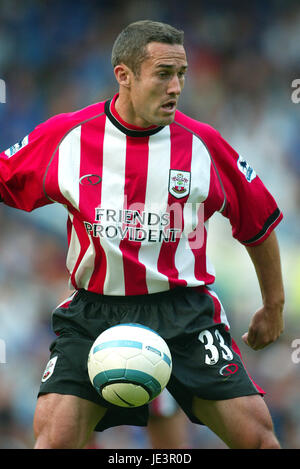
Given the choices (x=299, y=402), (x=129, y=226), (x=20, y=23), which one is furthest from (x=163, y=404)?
(x=20, y=23)

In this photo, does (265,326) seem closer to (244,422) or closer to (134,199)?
(244,422)

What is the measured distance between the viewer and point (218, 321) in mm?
3668

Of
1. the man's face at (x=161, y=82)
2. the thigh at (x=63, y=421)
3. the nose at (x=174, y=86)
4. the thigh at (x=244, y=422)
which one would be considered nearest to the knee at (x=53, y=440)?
the thigh at (x=63, y=421)

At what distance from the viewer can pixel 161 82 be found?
3.49 meters

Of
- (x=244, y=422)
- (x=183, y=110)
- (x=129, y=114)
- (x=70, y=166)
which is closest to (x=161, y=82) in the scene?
(x=129, y=114)

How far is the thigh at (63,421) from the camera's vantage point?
3.19 metres

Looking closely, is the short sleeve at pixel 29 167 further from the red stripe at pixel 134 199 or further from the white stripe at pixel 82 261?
the red stripe at pixel 134 199

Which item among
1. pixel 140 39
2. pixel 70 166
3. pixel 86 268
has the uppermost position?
pixel 140 39

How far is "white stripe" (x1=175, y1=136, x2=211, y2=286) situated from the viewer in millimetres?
3609

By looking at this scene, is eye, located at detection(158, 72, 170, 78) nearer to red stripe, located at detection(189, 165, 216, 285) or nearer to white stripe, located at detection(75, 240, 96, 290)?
red stripe, located at detection(189, 165, 216, 285)

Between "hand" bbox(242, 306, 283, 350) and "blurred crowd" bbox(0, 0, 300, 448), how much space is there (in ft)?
7.36

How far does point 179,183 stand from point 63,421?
1.21 meters

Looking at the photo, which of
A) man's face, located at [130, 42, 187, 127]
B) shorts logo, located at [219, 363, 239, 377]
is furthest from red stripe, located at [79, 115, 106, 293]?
shorts logo, located at [219, 363, 239, 377]

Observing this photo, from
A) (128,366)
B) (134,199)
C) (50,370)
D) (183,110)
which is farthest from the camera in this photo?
(183,110)
